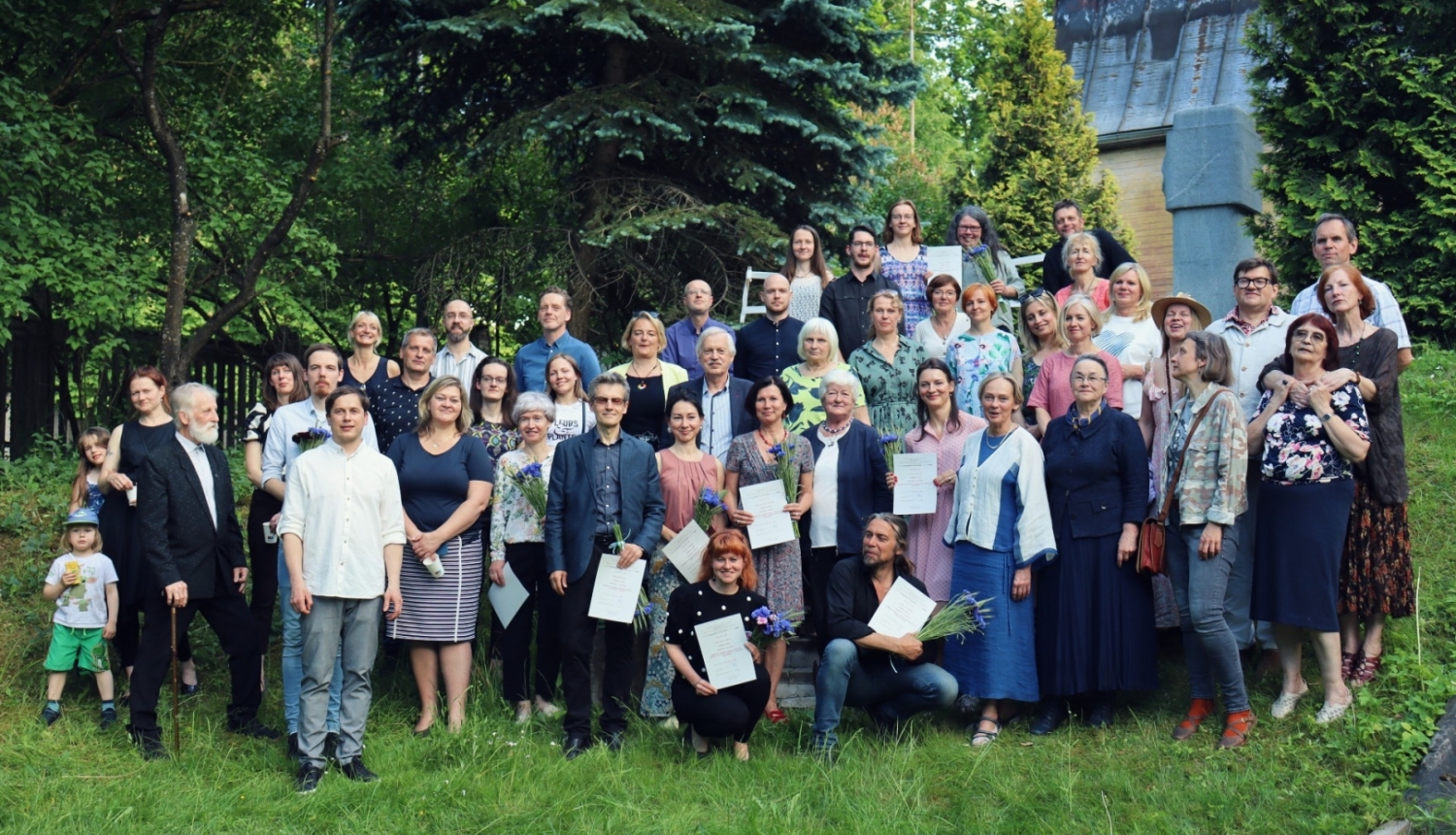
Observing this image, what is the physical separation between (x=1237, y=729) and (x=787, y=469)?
2.43m

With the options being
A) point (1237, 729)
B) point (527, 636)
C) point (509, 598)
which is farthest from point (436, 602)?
point (1237, 729)

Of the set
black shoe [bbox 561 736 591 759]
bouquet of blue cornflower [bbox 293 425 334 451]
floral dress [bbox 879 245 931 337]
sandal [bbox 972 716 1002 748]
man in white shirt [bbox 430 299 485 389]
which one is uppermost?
floral dress [bbox 879 245 931 337]

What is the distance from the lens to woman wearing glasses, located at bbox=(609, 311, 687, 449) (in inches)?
290

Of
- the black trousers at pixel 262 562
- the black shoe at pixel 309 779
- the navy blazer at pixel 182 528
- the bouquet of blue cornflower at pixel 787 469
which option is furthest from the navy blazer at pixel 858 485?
the navy blazer at pixel 182 528

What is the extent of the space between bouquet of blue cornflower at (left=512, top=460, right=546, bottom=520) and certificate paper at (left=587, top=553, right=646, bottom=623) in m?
0.53

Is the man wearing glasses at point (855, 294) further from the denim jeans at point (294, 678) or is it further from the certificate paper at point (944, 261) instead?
the denim jeans at point (294, 678)

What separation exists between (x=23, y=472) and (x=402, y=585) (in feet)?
17.2

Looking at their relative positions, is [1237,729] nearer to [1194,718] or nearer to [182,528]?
[1194,718]

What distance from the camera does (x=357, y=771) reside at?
5.93 metres

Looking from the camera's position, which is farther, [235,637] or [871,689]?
[235,637]

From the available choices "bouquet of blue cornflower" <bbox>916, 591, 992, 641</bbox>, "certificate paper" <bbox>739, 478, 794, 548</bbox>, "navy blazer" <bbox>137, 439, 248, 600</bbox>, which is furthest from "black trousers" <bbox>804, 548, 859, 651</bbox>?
"navy blazer" <bbox>137, 439, 248, 600</bbox>

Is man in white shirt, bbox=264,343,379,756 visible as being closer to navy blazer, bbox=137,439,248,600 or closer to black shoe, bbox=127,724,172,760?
navy blazer, bbox=137,439,248,600

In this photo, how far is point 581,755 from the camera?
610 cm

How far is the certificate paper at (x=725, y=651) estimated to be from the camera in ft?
19.8
